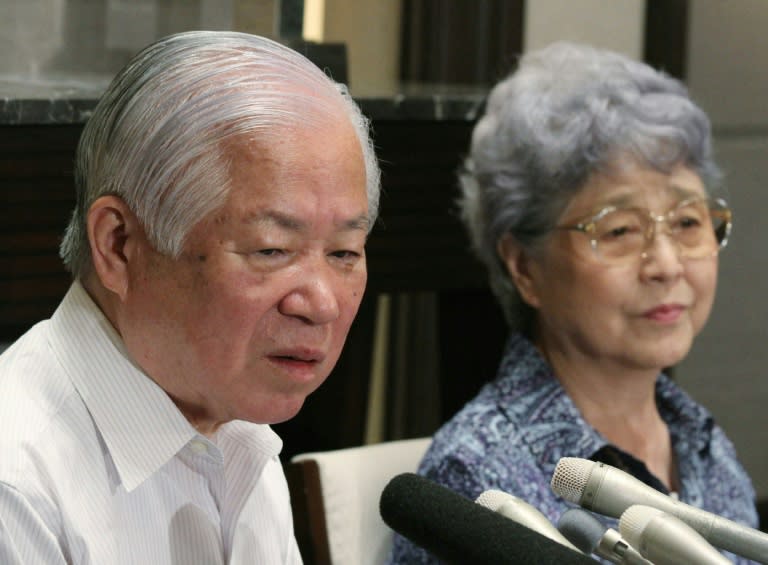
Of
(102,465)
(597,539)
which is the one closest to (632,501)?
(597,539)

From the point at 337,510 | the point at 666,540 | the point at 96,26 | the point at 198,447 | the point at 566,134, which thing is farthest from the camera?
the point at 96,26

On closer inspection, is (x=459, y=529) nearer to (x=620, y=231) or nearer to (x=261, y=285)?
(x=261, y=285)

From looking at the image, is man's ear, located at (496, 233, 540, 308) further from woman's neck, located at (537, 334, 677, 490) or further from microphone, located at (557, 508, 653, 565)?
microphone, located at (557, 508, 653, 565)

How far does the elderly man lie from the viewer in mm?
1293

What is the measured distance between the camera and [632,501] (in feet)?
3.35

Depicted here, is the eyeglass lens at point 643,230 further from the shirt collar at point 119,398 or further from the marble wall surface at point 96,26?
the marble wall surface at point 96,26

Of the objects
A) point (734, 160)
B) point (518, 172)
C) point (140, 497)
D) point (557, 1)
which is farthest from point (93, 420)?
point (734, 160)

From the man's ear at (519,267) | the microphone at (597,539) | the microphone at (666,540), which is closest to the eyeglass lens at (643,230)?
the man's ear at (519,267)

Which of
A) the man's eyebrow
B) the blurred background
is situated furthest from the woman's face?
the man's eyebrow

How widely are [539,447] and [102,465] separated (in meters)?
0.99

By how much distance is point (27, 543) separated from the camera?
1227mm

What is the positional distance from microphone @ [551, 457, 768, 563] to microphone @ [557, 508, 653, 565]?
0.08ft

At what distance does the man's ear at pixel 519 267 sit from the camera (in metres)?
2.39

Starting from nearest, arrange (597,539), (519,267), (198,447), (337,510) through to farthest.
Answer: (597,539), (198,447), (337,510), (519,267)
